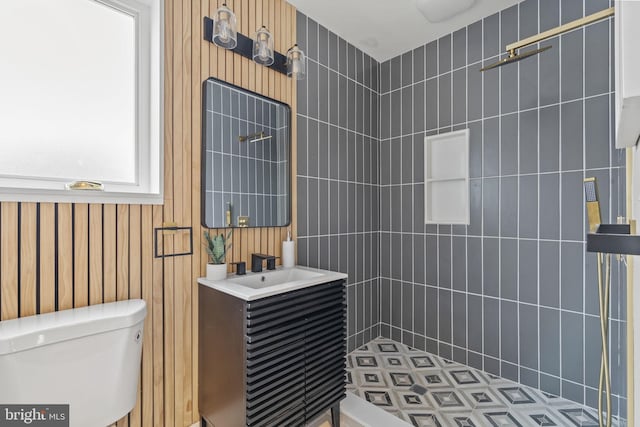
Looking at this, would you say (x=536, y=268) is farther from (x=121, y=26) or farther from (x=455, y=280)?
(x=121, y=26)

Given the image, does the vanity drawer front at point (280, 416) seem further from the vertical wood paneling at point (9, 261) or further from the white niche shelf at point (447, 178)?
the white niche shelf at point (447, 178)

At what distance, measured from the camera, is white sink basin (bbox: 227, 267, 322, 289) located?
5.68ft

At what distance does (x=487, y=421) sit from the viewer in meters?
1.75

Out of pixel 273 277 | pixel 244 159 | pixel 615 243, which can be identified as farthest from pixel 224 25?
pixel 615 243

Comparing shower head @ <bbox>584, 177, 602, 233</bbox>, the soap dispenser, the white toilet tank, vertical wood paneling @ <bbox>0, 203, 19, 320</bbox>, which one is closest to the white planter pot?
the white toilet tank

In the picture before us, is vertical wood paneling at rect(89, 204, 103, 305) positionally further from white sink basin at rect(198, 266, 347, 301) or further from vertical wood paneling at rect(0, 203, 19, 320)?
white sink basin at rect(198, 266, 347, 301)

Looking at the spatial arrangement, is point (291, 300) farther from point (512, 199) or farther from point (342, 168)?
point (512, 199)

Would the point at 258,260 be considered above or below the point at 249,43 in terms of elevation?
below

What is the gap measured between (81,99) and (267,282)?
4.21 feet

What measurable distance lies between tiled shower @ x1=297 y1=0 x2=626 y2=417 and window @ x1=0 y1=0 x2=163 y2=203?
1002 millimetres

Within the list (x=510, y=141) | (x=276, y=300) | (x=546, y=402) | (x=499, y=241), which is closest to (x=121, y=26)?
(x=276, y=300)

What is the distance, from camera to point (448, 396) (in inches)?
78.4

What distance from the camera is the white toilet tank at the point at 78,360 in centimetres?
102

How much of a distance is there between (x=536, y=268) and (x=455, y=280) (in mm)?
548
